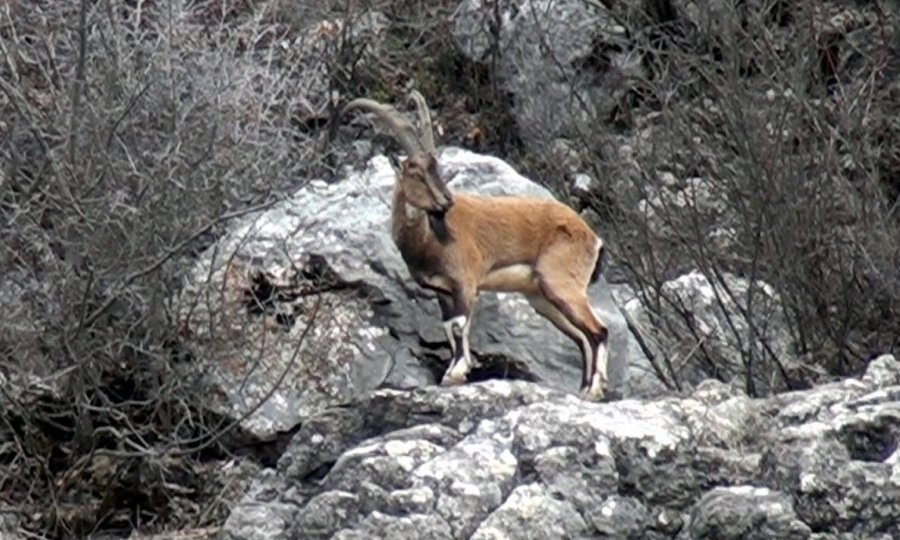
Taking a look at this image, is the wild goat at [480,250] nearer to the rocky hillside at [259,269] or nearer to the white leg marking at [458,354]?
the white leg marking at [458,354]

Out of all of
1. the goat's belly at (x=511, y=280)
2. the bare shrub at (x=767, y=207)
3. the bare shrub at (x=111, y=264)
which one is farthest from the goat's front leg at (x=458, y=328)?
the bare shrub at (x=767, y=207)

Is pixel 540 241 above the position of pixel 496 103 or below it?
above

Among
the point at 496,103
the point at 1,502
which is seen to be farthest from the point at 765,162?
the point at 496,103

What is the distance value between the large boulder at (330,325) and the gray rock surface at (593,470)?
483 centimetres

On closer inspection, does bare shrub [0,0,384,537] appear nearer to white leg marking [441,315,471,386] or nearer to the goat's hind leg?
white leg marking [441,315,471,386]

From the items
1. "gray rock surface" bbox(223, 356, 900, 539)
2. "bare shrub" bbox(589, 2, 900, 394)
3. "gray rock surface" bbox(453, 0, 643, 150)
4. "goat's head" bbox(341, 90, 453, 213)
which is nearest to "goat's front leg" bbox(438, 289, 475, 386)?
"goat's head" bbox(341, 90, 453, 213)

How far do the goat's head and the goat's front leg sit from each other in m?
0.42

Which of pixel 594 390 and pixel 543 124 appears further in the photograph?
pixel 543 124

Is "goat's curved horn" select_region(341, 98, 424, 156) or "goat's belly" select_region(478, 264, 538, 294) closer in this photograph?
"goat's curved horn" select_region(341, 98, 424, 156)

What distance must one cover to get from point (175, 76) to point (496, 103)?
6.05m

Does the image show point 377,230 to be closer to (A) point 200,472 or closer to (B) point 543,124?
(A) point 200,472

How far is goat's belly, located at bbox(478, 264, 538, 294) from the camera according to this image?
1041cm

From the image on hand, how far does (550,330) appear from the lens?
11273mm

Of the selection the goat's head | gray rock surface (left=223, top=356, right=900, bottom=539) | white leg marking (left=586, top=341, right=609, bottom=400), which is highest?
gray rock surface (left=223, top=356, right=900, bottom=539)
